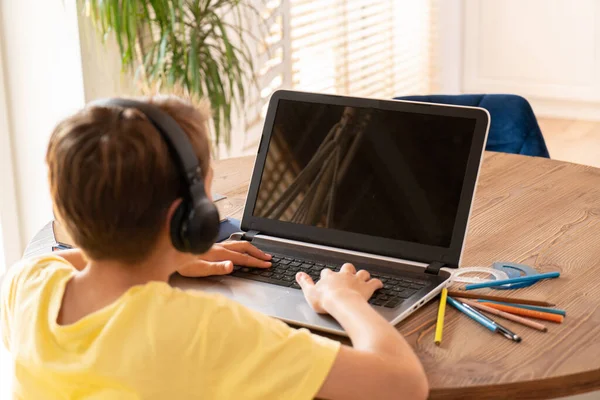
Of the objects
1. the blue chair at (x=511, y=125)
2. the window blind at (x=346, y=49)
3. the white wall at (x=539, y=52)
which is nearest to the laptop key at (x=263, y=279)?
the blue chair at (x=511, y=125)

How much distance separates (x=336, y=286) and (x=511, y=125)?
1392 millimetres

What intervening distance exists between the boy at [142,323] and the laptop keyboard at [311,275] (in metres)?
0.24

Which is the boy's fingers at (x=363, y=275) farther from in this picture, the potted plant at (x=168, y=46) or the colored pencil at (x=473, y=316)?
the potted plant at (x=168, y=46)

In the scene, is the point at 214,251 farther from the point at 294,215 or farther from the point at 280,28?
the point at 280,28

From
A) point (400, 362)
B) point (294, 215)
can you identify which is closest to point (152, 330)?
point (400, 362)

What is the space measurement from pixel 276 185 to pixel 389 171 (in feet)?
0.66

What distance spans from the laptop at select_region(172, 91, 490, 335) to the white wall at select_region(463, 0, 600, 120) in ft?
12.3

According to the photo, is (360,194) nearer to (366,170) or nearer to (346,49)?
(366,170)

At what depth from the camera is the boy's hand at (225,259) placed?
1.37 metres

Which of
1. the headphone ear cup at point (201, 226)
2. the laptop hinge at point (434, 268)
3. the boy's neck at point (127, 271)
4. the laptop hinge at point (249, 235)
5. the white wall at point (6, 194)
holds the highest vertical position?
the headphone ear cup at point (201, 226)

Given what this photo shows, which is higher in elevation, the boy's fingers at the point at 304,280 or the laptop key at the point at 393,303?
the boy's fingers at the point at 304,280

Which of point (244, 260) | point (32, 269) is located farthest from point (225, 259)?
point (32, 269)

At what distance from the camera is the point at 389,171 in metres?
1.44

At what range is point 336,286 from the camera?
122cm
